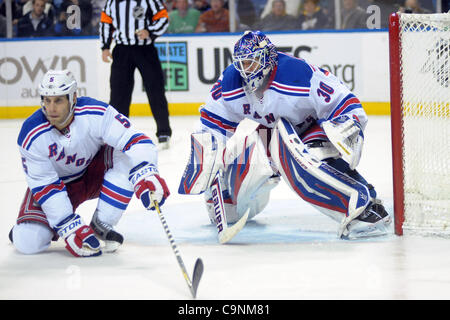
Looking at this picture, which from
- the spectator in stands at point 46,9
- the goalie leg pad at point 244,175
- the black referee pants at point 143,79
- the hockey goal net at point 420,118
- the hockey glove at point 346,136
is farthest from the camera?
the spectator in stands at point 46,9

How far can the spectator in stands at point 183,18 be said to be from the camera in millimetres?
8141

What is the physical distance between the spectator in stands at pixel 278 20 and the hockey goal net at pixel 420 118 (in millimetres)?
4402

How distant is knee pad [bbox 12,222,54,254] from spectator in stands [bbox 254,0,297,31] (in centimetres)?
494

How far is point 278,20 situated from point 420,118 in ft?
15.1

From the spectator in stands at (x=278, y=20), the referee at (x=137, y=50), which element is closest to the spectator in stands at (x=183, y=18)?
the spectator in stands at (x=278, y=20)

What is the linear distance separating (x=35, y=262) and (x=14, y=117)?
5158 millimetres

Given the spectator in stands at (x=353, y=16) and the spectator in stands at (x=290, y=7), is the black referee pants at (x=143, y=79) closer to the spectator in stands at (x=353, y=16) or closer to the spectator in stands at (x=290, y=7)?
the spectator in stands at (x=290, y=7)

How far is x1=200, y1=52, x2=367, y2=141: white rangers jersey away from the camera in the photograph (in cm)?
346

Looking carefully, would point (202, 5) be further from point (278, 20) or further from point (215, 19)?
point (278, 20)

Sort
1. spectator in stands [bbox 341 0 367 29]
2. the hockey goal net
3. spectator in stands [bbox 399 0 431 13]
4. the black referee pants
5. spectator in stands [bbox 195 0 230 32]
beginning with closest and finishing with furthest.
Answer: the hockey goal net
the black referee pants
spectator in stands [bbox 399 0 431 13]
spectator in stands [bbox 341 0 367 29]
spectator in stands [bbox 195 0 230 32]

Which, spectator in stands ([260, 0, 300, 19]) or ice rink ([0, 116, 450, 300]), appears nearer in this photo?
ice rink ([0, 116, 450, 300])

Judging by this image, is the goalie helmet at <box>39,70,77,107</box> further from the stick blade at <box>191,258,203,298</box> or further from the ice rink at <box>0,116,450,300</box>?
the stick blade at <box>191,258,203,298</box>

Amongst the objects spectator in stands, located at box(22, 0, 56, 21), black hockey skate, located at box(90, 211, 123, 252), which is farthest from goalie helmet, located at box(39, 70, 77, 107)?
spectator in stands, located at box(22, 0, 56, 21)

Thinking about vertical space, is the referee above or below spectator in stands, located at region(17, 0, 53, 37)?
below
